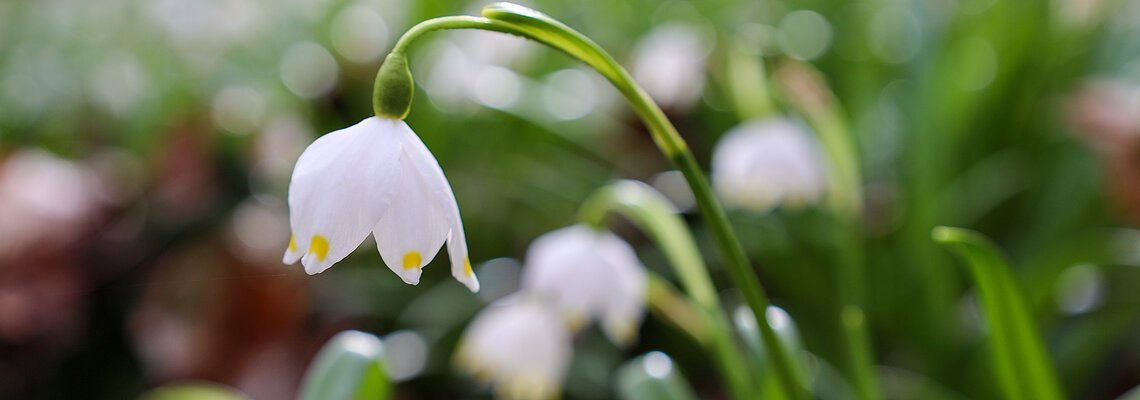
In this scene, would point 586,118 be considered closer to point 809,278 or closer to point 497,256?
point 497,256

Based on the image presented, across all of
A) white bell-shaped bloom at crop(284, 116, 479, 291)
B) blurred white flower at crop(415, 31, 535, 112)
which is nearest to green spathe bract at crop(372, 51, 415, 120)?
white bell-shaped bloom at crop(284, 116, 479, 291)

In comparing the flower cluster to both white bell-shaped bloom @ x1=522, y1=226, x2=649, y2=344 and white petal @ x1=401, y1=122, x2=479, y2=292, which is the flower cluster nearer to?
white bell-shaped bloom @ x1=522, y1=226, x2=649, y2=344

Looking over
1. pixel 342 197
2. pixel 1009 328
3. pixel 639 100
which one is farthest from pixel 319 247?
pixel 1009 328

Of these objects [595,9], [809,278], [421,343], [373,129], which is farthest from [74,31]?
[373,129]

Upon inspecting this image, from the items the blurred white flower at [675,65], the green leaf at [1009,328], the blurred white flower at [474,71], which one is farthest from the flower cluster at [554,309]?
the blurred white flower at [675,65]

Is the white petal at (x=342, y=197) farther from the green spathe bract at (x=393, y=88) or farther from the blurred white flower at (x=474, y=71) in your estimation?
the blurred white flower at (x=474, y=71)

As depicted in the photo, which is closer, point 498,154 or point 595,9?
point 498,154

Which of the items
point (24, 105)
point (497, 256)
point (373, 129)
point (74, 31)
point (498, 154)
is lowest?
point (74, 31)
